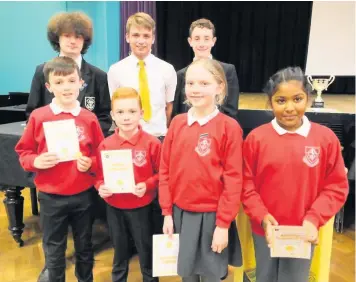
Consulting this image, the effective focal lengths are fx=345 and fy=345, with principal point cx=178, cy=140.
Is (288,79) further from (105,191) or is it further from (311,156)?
(105,191)

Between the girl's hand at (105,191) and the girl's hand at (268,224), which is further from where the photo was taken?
the girl's hand at (105,191)

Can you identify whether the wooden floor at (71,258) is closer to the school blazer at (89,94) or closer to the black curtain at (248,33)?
the school blazer at (89,94)

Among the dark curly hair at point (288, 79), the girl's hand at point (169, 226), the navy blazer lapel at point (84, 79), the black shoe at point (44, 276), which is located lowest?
the black shoe at point (44, 276)

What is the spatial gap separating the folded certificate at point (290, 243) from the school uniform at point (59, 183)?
3.08ft

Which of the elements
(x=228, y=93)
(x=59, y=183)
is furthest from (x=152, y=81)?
(x=59, y=183)

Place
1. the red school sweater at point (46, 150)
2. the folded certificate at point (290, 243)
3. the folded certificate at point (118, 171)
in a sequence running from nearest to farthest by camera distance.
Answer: the folded certificate at point (290, 243)
the folded certificate at point (118, 171)
the red school sweater at point (46, 150)

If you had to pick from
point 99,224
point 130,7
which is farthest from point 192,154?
point 130,7

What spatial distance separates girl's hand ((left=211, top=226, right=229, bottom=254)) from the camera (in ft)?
4.74

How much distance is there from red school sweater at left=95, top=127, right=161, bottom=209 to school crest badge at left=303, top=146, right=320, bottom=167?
2.28 ft

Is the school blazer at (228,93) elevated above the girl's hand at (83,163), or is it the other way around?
the school blazer at (228,93)

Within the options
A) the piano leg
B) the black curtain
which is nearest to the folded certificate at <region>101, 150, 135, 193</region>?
the piano leg

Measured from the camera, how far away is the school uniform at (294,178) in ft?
4.61

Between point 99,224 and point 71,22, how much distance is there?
1851 millimetres

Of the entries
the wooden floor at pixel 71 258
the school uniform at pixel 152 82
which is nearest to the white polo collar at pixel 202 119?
the school uniform at pixel 152 82
